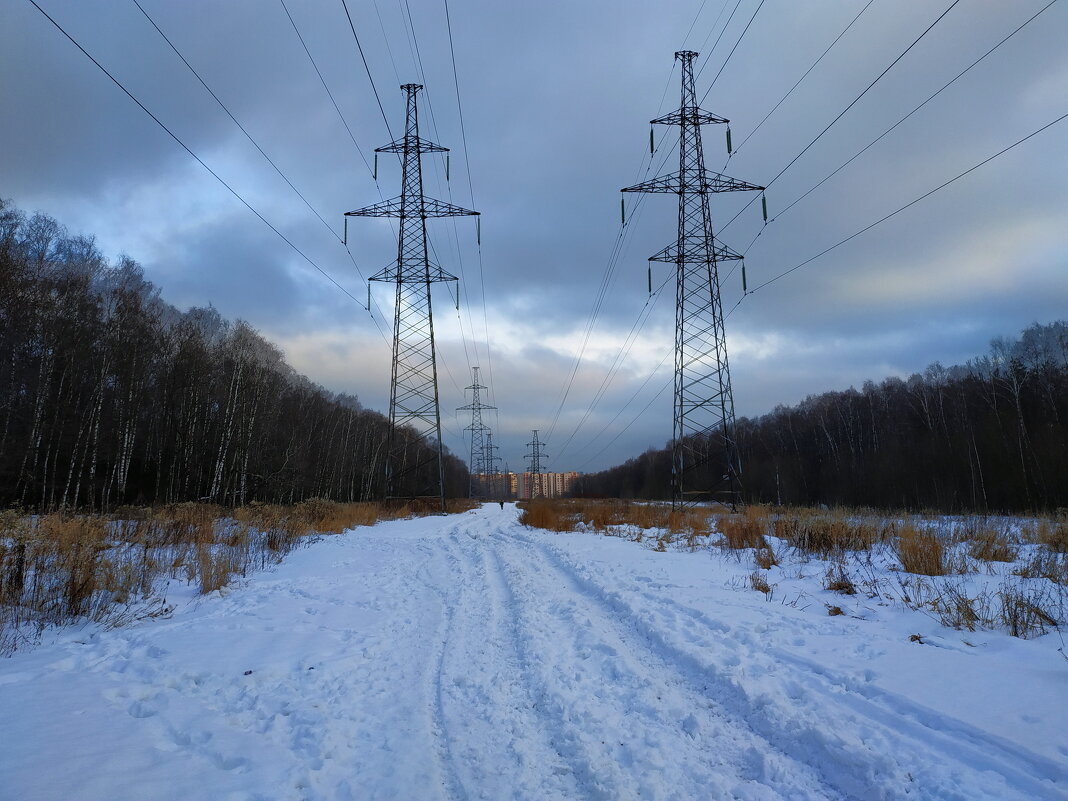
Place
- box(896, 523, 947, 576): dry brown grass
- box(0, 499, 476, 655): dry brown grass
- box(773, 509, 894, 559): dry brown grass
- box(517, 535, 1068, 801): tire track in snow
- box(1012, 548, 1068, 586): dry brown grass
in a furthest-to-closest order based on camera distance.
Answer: box(773, 509, 894, 559): dry brown grass, box(896, 523, 947, 576): dry brown grass, box(1012, 548, 1068, 586): dry brown grass, box(0, 499, 476, 655): dry brown grass, box(517, 535, 1068, 801): tire track in snow

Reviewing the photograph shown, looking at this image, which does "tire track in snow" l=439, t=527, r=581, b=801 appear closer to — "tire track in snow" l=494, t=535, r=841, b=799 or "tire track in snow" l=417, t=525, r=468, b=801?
"tire track in snow" l=417, t=525, r=468, b=801

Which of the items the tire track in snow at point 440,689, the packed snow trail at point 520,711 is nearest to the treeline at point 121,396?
the tire track in snow at point 440,689

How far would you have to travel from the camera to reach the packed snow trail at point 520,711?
2770 mm

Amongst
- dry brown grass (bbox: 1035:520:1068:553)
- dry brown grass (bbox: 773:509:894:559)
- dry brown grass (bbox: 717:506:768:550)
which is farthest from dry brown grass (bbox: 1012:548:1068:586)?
dry brown grass (bbox: 717:506:768:550)

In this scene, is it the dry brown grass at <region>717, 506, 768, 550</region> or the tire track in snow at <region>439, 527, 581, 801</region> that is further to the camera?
the dry brown grass at <region>717, 506, 768, 550</region>

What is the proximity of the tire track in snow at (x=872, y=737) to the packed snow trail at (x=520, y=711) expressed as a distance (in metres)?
0.01

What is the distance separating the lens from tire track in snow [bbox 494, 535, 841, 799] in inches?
113

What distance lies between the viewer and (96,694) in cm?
363

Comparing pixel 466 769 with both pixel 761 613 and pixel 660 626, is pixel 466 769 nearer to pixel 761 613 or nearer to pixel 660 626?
pixel 660 626

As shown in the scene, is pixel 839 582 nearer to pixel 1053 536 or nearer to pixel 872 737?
pixel 872 737

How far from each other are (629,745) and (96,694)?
374cm

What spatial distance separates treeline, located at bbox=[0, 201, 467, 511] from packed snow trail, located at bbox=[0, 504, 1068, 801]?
1484cm

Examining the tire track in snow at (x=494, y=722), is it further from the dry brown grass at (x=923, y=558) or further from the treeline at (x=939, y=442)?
the treeline at (x=939, y=442)

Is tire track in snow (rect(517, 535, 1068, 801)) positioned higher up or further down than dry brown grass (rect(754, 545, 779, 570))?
further down
